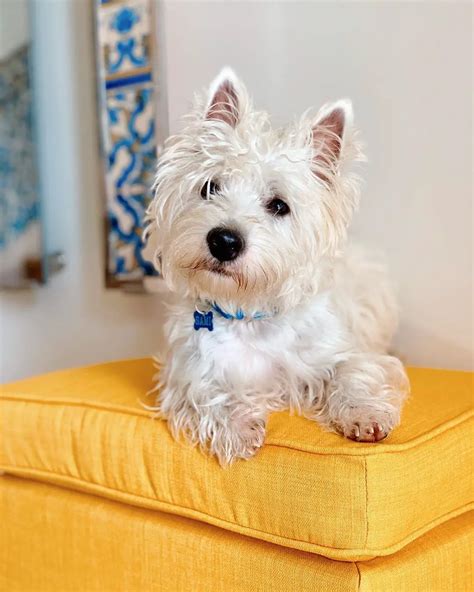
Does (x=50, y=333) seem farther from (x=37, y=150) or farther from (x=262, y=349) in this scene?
(x=262, y=349)

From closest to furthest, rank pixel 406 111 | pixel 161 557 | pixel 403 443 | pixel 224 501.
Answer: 1. pixel 403 443
2. pixel 224 501
3. pixel 161 557
4. pixel 406 111

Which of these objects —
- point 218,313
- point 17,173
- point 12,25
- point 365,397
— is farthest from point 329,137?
point 12,25

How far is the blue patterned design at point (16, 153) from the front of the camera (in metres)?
2.90

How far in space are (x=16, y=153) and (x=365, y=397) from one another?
2.17 meters

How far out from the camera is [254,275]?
1.38 meters

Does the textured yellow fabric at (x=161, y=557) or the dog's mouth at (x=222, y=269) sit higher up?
the dog's mouth at (x=222, y=269)

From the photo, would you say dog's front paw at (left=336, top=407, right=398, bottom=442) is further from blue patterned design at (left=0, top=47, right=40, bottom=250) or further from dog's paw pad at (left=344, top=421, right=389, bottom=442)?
blue patterned design at (left=0, top=47, right=40, bottom=250)

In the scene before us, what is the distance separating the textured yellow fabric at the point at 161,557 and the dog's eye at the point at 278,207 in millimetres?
704

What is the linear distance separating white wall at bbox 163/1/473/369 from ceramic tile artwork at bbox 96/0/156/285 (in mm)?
213

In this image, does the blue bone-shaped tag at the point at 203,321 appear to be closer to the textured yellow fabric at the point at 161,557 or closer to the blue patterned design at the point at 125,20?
the textured yellow fabric at the point at 161,557

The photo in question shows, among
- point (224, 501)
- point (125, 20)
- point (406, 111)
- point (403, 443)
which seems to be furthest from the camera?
point (125, 20)

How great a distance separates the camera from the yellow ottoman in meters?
1.19

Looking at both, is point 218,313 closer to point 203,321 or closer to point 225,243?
point 203,321

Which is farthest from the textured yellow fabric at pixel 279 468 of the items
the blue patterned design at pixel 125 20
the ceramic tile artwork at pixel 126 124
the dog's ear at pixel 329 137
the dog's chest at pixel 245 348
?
the blue patterned design at pixel 125 20
